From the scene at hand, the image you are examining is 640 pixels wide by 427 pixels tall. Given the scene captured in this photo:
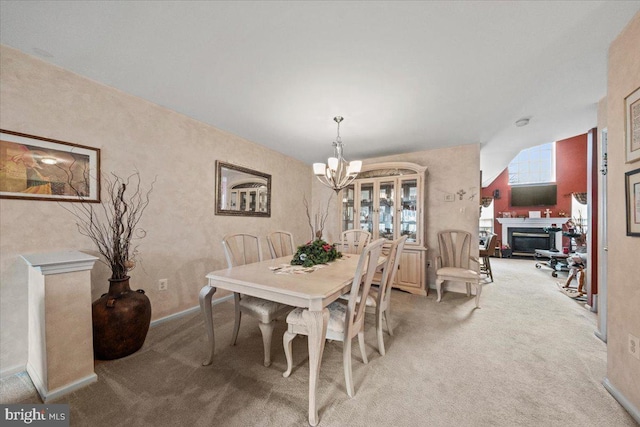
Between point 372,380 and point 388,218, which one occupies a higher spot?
point 388,218

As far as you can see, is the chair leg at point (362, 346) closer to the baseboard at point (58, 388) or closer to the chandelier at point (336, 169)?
the chandelier at point (336, 169)

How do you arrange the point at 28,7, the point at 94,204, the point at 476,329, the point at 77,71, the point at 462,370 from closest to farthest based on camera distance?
the point at 28,7
the point at 462,370
the point at 77,71
the point at 94,204
the point at 476,329

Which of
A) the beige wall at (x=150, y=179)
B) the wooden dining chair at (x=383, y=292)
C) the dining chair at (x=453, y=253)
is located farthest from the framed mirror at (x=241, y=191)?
the dining chair at (x=453, y=253)

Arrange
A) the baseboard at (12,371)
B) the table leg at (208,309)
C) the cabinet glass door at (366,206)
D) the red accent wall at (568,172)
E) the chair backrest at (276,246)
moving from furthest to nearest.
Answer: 1. the red accent wall at (568,172)
2. the cabinet glass door at (366,206)
3. the chair backrest at (276,246)
4. the table leg at (208,309)
5. the baseboard at (12,371)

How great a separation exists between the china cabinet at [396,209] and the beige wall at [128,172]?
1695 millimetres

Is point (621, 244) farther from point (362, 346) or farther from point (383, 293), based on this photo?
point (362, 346)

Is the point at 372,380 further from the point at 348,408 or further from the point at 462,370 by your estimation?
the point at 462,370

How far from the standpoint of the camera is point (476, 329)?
2.39 m

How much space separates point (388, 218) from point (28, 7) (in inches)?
161

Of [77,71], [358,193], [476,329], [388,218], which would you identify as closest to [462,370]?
[476,329]

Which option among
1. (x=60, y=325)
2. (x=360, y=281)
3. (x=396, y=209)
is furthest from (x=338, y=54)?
(x=396, y=209)

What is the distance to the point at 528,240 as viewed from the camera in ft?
23.0

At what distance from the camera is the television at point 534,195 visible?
690cm

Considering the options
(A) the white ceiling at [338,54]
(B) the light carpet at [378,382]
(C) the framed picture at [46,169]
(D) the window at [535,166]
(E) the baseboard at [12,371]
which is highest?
(D) the window at [535,166]
